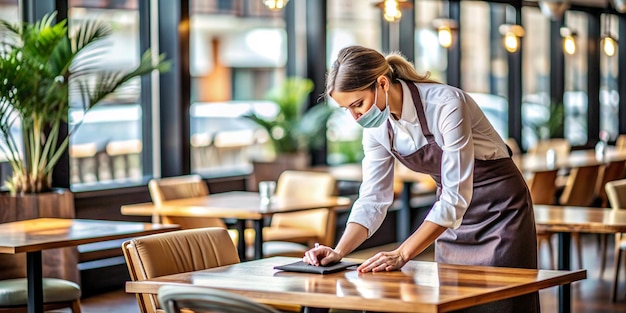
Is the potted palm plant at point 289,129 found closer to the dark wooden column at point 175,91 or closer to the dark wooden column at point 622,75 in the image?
the dark wooden column at point 175,91

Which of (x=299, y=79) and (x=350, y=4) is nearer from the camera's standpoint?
(x=299, y=79)

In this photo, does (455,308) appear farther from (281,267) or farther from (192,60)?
(192,60)

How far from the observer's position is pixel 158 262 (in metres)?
3.51

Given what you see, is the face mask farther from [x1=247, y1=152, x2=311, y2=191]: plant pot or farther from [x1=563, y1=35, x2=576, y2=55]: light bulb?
[x1=563, y1=35, x2=576, y2=55]: light bulb

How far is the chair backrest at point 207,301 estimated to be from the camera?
8.59 ft

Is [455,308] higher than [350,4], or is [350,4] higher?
[350,4]

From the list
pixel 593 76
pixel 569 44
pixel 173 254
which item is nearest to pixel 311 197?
pixel 173 254

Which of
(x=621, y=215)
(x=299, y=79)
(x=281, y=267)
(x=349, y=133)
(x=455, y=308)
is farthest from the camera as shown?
(x=349, y=133)

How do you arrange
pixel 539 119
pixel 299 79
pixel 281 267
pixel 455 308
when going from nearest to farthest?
pixel 455 308 < pixel 281 267 < pixel 299 79 < pixel 539 119

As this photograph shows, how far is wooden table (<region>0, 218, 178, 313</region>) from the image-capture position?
441 centimetres

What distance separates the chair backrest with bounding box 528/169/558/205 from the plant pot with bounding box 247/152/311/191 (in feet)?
6.79

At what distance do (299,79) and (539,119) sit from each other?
455cm

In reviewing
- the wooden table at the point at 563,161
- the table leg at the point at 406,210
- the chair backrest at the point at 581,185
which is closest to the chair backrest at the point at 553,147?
the wooden table at the point at 563,161

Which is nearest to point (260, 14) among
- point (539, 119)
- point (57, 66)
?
point (57, 66)
